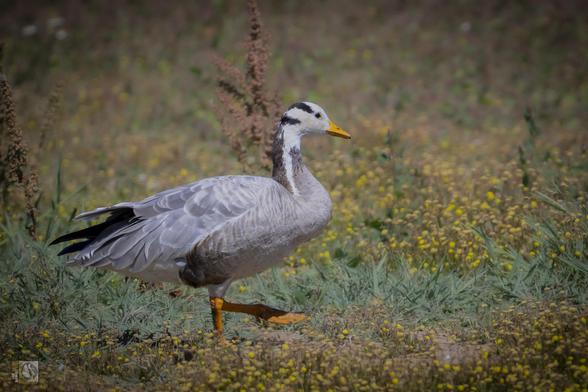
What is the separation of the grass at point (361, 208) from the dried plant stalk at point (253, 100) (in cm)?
101

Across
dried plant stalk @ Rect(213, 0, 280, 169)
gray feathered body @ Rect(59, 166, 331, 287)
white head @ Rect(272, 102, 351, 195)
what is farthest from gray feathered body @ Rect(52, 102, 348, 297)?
dried plant stalk @ Rect(213, 0, 280, 169)

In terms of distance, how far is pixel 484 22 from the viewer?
608 inches

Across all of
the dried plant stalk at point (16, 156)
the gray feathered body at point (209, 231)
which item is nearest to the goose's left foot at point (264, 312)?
the gray feathered body at point (209, 231)

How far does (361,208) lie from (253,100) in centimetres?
162

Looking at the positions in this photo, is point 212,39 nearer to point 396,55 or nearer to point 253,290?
point 396,55

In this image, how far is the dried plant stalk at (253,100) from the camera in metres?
7.69

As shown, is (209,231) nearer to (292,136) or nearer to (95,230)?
(95,230)

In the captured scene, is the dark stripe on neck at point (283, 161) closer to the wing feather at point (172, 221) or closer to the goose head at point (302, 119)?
the goose head at point (302, 119)

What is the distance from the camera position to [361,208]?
26.9ft

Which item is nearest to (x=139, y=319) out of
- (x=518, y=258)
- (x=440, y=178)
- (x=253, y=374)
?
(x=253, y=374)

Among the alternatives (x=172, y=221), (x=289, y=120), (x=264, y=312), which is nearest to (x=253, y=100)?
(x=289, y=120)

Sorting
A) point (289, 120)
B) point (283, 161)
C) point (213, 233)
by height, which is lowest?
point (213, 233)

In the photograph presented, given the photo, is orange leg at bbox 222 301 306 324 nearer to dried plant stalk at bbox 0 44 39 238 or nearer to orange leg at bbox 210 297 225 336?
orange leg at bbox 210 297 225 336

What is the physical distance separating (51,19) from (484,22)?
928cm
